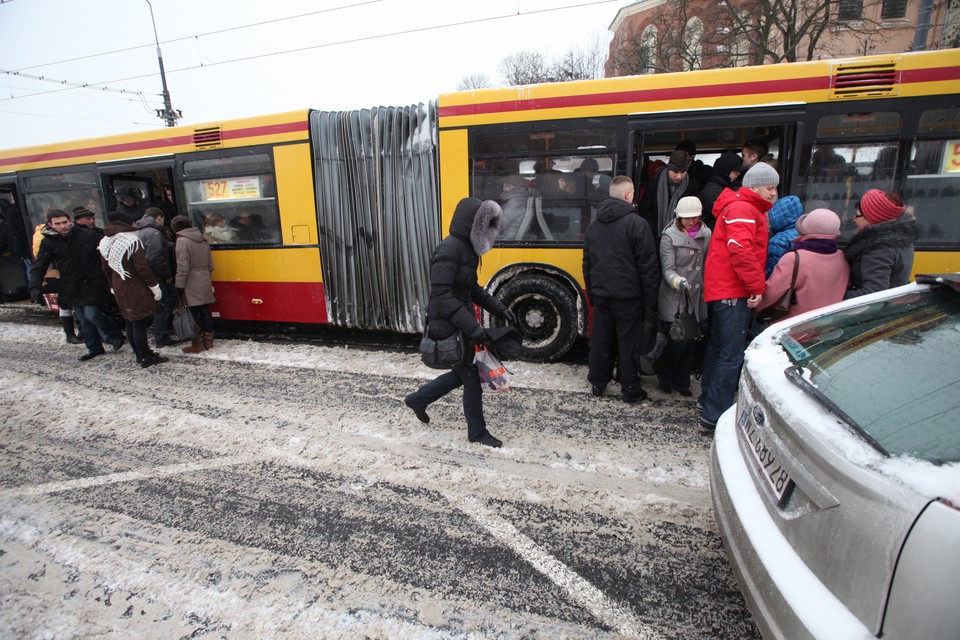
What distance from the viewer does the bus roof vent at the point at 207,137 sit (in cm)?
636

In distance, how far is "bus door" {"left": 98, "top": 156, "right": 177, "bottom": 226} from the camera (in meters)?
6.80

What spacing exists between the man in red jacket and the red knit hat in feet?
1.86

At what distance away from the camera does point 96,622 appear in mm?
2201

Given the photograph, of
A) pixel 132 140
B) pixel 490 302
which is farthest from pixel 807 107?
pixel 132 140

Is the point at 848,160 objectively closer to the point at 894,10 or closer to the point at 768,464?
the point at 768,464

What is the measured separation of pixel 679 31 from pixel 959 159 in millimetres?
16357

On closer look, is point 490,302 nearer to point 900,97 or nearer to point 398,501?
point 398,501

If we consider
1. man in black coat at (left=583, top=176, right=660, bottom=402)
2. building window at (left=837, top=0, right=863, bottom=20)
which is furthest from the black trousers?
building window at (left=837, top=0, right=863, bottom=20)

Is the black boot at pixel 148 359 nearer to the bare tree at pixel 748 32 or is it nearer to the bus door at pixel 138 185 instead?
the bus door at pixel 138 185

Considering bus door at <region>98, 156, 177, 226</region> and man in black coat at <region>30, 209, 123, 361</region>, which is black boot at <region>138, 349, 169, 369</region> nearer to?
man in black coat at <region>30, 209, 123, 361</region>

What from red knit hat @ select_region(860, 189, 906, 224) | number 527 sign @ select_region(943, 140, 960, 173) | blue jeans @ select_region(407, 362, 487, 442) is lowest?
blue jeans @ select_region(407, 362, 487, 442)

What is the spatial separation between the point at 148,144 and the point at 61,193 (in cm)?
219

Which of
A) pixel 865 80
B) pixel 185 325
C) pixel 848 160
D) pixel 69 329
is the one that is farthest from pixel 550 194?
pixel 69 329

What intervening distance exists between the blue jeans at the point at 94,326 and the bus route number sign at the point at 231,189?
76.9 inches
